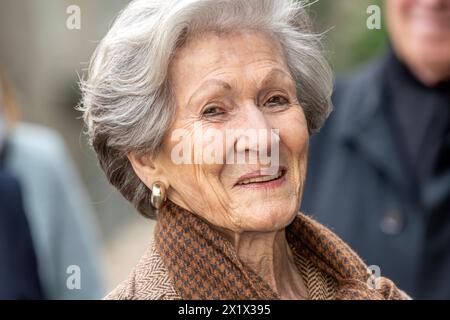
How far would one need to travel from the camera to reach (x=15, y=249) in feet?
15.2

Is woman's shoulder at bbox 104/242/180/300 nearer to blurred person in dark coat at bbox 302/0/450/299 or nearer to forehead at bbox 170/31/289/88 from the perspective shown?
forehead at bbox 170/31/289/88

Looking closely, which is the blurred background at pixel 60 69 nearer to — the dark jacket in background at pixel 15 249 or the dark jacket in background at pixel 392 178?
the dark jacket in background at pixel 392 178

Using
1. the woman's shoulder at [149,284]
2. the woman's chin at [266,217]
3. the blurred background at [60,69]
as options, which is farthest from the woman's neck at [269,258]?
the blurred background at [60,69]

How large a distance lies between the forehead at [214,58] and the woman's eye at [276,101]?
10cm

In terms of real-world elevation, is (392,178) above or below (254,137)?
below

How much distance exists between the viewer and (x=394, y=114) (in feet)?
16.6

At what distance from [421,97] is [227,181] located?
93.4 inches

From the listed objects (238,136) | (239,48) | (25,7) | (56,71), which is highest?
(239,48)

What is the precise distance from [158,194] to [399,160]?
2107mm

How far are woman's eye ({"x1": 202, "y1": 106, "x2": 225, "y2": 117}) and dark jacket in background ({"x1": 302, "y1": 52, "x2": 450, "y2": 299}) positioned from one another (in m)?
2.08

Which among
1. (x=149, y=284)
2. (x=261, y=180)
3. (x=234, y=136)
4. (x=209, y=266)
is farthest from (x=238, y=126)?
(x=149, y=284)

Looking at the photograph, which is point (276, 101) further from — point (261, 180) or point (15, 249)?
point (15, 249)

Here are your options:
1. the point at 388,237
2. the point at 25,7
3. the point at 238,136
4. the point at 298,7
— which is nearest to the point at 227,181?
the point at 238,136
